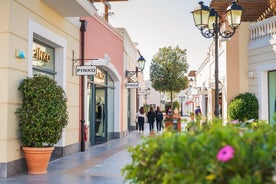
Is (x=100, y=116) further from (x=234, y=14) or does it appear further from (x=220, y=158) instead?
(x=220, y=158)

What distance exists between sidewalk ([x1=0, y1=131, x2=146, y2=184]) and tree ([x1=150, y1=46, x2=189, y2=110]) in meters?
20.9

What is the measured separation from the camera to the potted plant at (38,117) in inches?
317

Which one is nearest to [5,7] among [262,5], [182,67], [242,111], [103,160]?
[103,160]

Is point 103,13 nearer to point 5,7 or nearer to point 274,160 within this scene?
point 5,7

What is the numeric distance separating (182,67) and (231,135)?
3068cm

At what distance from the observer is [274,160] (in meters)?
2.43

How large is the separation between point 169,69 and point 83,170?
81.4 feet

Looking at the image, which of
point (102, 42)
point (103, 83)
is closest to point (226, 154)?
point (102, 42)

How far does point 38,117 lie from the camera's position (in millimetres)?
8062

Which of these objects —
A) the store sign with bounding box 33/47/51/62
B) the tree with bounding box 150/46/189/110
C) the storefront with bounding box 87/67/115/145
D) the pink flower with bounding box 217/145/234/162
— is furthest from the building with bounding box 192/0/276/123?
the tree with bounding box 150/46/189/110

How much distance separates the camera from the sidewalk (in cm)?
752

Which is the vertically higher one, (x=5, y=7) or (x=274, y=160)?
(x=5, y=7)

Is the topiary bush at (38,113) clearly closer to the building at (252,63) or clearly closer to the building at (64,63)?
the building at (64,63)

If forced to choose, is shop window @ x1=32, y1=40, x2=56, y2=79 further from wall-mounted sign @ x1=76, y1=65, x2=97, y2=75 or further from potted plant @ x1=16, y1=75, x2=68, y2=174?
potted plant @ x1=16, y1=75, x2=68, y2=174
